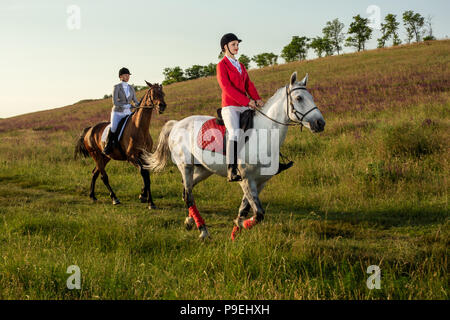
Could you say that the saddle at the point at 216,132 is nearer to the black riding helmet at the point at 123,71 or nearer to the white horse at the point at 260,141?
the white horse at the point at 260,141

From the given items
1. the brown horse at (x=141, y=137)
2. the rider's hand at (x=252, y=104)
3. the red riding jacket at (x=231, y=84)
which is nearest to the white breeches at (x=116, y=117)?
the brown horse at (x=141, y=137)

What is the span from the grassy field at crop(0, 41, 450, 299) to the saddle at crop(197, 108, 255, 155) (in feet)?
5.01

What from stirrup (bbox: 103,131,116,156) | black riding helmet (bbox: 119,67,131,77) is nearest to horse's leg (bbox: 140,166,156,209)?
stirrup (bbox: 103,131,116,156)

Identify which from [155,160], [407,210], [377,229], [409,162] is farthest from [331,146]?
[155,160]

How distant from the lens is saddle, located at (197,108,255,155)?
5.87 metres

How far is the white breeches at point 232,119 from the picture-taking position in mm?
5773

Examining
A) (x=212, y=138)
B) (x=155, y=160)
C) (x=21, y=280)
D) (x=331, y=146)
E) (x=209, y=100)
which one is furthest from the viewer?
(x=209, y=100)

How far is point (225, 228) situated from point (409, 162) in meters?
5.58

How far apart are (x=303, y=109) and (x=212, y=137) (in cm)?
164

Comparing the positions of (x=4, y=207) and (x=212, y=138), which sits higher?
(x=212, y=138)

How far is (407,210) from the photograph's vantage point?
7324mm

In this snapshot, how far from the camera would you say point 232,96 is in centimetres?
598

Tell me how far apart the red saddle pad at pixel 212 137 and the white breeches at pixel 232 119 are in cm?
22

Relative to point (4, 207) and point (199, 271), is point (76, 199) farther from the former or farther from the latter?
point (199, 271)
